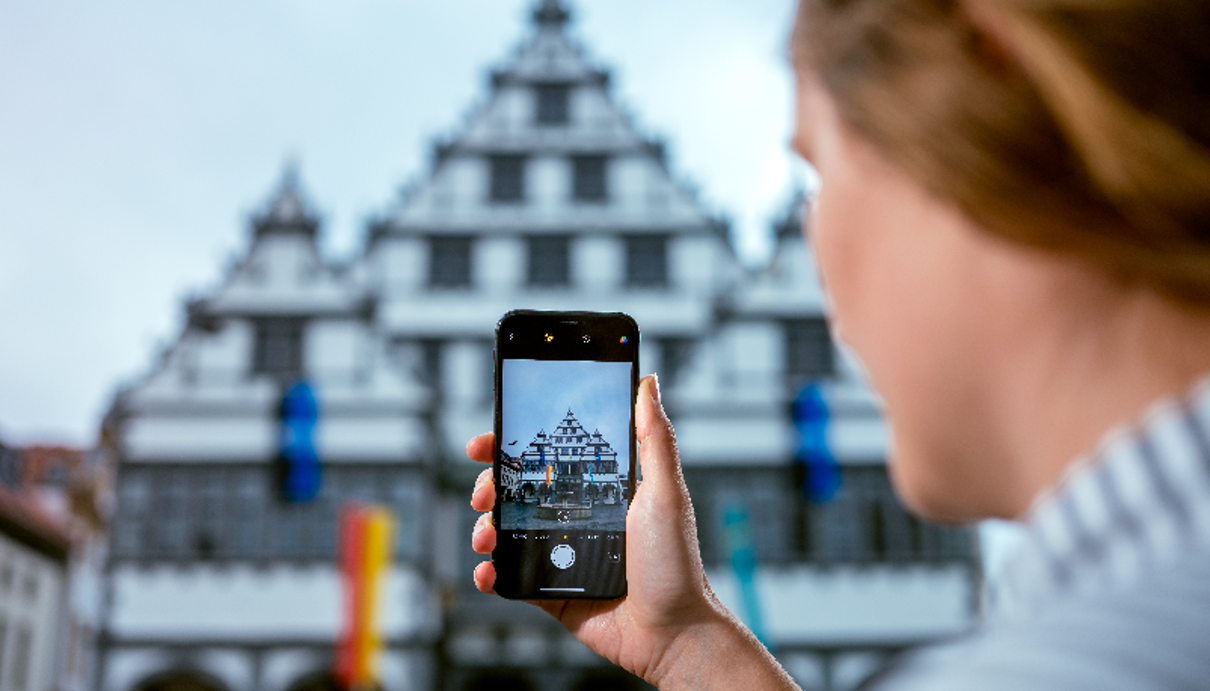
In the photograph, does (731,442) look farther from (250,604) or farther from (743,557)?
(250,604)

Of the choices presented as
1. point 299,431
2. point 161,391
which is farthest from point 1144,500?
point 161,391

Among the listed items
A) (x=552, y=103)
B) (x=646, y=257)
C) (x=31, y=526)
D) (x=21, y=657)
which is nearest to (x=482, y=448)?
(x=646, y=257)

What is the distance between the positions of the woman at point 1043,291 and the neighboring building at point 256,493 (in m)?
11.7

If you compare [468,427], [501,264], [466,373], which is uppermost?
[501,264]

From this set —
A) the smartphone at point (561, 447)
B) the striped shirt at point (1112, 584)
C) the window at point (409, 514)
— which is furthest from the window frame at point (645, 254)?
the striped shirt at point (1112, 584)

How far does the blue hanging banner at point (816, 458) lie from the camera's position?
12219mm

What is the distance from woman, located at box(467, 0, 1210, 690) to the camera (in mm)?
384

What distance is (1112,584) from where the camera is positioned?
→ 1.31 feet

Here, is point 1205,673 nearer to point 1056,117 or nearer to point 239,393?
point 1056,117

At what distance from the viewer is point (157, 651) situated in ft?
39.1

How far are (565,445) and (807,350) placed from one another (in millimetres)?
10979

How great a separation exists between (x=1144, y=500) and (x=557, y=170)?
42.4 ft

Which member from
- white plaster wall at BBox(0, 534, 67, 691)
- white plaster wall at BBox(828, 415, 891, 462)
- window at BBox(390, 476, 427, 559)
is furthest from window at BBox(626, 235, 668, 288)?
white plaster wall at BBox(0, 534, 67, 691)

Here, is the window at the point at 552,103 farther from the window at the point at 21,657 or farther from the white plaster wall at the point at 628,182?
the window at the point at 21,657
